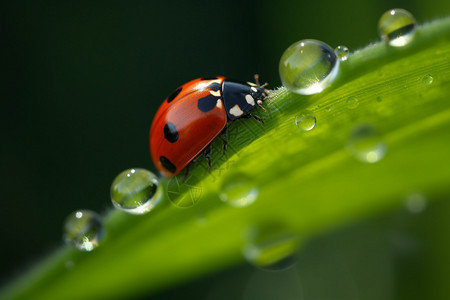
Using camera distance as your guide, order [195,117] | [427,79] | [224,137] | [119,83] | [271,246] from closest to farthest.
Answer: [427,79] → [224,137] → [195,117] → [271,246] → [119,83]

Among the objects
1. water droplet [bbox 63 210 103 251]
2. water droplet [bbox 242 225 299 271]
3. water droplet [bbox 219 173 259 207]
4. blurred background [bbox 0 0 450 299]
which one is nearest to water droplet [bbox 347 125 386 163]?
water droplet [bbox 219 173 259 207]

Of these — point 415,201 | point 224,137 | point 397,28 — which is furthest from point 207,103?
point 415,201

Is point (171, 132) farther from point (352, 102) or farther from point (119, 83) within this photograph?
point (119, 83)

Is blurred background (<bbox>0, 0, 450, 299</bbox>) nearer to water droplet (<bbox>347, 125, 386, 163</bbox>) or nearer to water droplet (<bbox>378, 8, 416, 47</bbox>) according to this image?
water droplet (<bbox>347, 125, 386, 163</bbox>)

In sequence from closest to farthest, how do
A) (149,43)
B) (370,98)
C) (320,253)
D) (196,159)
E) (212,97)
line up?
(370,98)
(196,159)
(212,97)
(320,253)
(149,43)

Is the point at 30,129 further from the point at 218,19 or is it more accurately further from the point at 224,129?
the point at 224,129

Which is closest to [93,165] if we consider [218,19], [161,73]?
[161,73]
